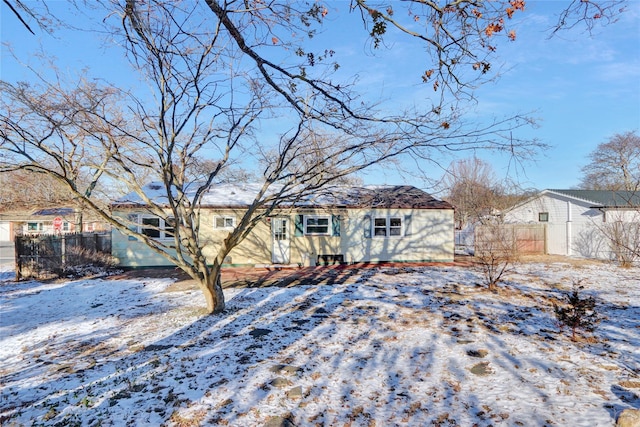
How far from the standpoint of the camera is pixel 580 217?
16438 millimetres

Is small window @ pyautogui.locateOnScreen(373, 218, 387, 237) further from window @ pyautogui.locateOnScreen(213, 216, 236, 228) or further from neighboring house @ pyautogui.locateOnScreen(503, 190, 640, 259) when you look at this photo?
neighboring house @ pyautogui.locateOnScreen(503, 190, 640, 259)

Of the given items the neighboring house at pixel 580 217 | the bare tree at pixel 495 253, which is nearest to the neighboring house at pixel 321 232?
the bare tree at pixel 495 253

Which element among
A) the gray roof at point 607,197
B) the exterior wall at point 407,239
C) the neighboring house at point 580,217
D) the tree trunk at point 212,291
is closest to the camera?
the tree trunk at point 212,291

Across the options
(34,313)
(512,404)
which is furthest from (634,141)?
(34,313)

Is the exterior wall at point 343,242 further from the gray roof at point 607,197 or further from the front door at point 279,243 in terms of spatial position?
the gray roof at point 607,197

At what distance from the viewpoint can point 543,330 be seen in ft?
17.8

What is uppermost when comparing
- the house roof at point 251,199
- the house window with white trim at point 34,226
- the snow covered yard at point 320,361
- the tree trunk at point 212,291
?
the house roof at point 251,199

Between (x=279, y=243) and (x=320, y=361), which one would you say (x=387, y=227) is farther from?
(x=320, y=361)

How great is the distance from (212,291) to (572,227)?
1757cm

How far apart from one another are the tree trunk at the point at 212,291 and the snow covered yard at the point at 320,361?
35 centimetres

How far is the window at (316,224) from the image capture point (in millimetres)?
13534

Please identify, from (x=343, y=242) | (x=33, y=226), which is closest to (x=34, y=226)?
(x=33, y=226)

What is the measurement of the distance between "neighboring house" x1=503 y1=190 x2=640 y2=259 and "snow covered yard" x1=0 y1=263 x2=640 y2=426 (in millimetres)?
8716

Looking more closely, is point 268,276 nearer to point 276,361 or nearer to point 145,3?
point 276,361
